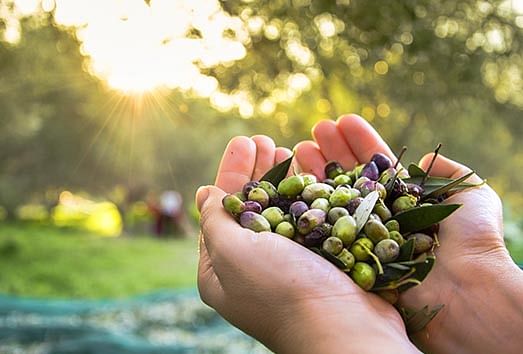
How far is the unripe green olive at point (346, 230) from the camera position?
→ 1.21 meters

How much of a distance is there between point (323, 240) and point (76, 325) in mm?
3589

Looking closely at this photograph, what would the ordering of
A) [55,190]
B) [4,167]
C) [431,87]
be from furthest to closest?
[55,190], [4,167], [431,87]

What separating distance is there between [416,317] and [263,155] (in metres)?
0.55

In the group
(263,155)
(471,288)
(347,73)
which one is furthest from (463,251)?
(347,73)

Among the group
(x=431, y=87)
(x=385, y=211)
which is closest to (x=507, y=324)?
(x=385, y=211)

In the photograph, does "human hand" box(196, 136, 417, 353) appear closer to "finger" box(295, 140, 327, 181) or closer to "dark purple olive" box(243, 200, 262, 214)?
"dark purple olive" box(243, 200, 262, 214)

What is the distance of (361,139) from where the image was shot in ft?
5.84

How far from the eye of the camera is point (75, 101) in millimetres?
9234

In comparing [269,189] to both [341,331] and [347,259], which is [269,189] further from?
[341,331]

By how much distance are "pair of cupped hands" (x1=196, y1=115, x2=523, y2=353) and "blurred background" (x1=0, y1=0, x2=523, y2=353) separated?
0.50 metres

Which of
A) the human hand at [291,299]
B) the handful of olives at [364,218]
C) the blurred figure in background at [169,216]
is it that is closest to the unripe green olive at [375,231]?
the handful of olives at [364,218]

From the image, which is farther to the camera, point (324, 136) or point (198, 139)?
point (198, 139)

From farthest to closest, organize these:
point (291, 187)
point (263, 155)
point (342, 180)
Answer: point (263, 155)
point (342, 180)
point (291, 187)

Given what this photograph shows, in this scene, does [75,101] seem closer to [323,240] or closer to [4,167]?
[4,167]
